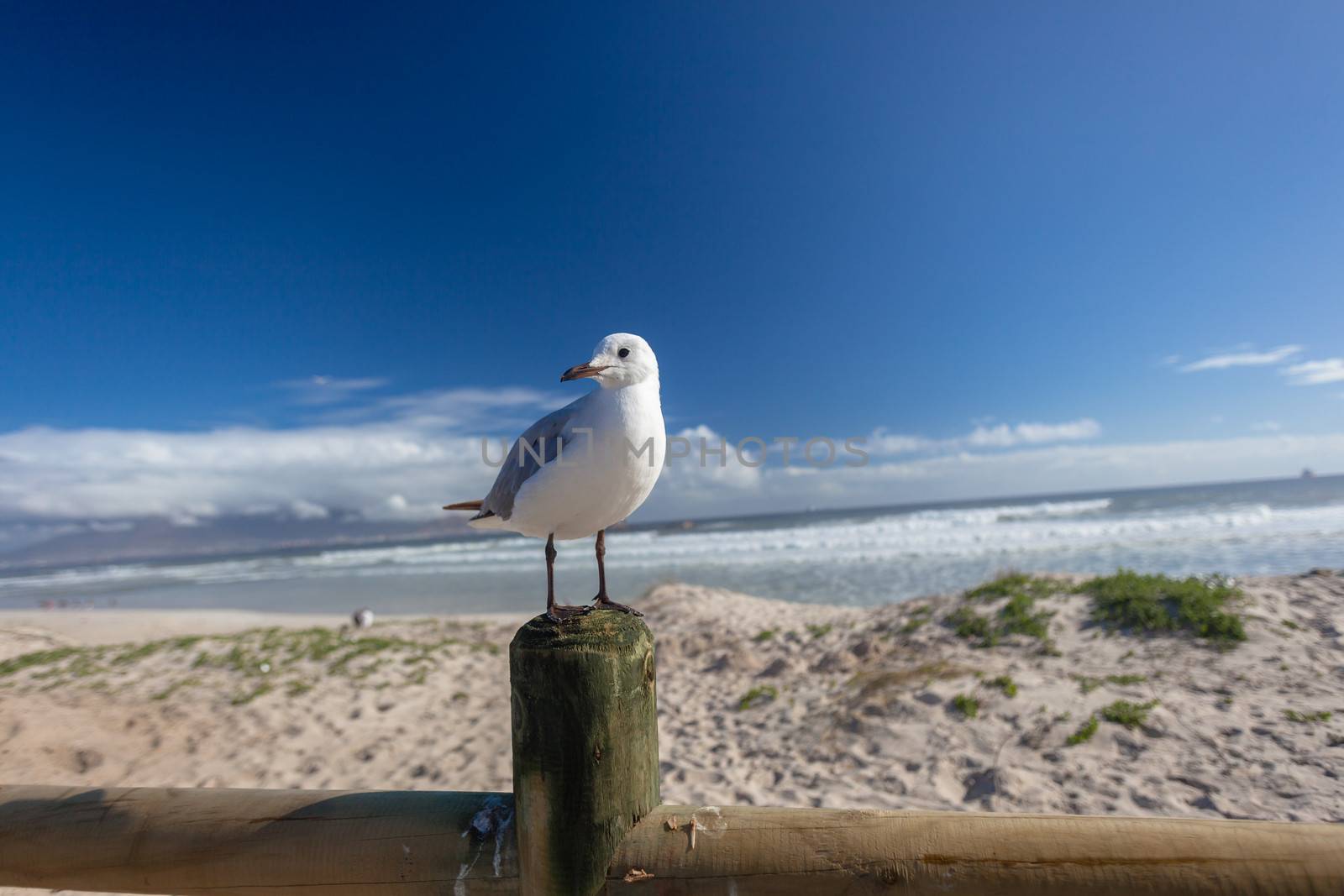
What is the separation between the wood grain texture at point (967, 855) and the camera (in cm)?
108

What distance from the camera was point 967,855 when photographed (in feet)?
3.84

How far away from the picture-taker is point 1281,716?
4.03 metres

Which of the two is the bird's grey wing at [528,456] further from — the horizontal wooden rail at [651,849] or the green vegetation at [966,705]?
the green vegetation at [966,705]

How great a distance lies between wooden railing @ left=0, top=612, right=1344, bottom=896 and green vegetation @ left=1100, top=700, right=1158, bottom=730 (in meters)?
3.72

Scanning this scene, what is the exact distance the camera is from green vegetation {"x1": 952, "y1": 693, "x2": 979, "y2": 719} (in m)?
4.52

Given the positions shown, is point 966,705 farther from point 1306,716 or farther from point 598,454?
point 598,454

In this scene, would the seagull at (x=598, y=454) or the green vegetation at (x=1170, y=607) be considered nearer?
the seagull at (x=598, y=454)

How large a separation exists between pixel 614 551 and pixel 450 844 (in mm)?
25030

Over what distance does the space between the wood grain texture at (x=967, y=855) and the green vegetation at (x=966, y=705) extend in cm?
378

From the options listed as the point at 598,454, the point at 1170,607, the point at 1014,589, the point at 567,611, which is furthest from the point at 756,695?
the point at 598,454

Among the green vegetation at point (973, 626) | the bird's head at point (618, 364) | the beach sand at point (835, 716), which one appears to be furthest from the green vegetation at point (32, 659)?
the green vegetation at point (973, 626)

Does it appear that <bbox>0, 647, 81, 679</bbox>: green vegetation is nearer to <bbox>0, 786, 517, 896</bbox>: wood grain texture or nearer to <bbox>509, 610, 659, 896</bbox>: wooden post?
<bbox>0, 786, 517, 896</bbox>: wood grain texture

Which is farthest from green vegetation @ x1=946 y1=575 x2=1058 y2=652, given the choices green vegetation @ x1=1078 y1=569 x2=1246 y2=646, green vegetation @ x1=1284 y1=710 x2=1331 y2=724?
green vegetation @ x1=1284 y1=710 x2=1331 y2=724

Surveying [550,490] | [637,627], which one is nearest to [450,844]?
[637,627]
